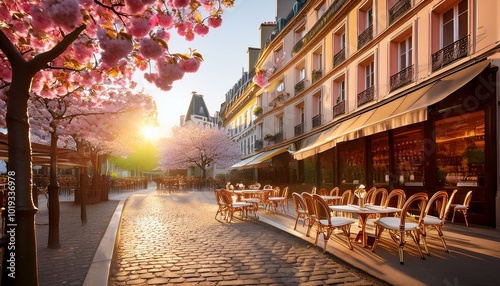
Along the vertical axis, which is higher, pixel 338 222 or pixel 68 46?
pixel 68 46

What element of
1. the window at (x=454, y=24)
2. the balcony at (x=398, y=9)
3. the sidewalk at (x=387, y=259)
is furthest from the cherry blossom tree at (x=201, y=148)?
the sidewalk at (x=387, y=259)

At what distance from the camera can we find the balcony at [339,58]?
1500cm

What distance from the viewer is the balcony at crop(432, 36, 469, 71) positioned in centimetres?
848

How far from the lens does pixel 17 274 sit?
2.58 metres

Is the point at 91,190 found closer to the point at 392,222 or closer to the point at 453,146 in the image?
the point at 392,222

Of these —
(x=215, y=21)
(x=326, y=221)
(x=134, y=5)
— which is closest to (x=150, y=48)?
(x=134, y=5)

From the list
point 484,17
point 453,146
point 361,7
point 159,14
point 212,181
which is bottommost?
point 212,181

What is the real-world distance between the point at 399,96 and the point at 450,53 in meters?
1.97

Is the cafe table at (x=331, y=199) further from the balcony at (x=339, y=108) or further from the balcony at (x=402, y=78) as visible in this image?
the balcony at (x=339, y=108)

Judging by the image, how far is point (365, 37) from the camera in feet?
43.6

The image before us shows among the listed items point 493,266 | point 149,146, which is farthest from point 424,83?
point 149,146

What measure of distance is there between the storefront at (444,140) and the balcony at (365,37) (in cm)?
315

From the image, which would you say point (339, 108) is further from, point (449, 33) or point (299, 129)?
point (449, 33)

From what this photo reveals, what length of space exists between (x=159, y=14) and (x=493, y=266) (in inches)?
219
